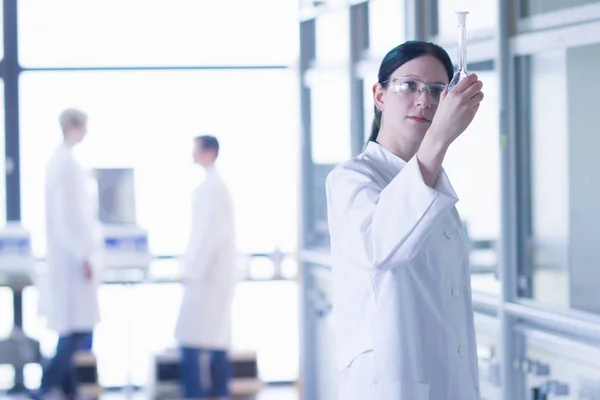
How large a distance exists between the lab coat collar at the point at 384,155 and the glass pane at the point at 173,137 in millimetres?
4702

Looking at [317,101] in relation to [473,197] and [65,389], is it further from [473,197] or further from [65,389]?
[65,389]

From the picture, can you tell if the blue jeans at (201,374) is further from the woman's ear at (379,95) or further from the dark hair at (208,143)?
the woman's ear at (379,95)

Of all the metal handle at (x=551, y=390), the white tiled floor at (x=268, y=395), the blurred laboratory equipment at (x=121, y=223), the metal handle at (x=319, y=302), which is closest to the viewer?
the metal handle at (x=551, y=390)

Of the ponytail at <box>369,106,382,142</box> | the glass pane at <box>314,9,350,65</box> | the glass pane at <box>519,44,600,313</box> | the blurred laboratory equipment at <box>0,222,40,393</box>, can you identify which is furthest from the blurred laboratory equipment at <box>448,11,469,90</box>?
the blurred laboratory equipment at <box>0,222,40,393</box>

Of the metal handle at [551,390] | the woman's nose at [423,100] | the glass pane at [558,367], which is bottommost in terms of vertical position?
the metal handle at [551,390]

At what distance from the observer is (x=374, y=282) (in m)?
1.64

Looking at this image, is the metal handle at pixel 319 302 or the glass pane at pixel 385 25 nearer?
the glass pane at pixel 385 25

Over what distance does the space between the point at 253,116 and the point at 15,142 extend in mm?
1530

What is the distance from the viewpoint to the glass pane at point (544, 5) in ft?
8.26

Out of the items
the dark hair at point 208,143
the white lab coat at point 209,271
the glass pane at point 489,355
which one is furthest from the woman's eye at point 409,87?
the dark hair at point 208,143

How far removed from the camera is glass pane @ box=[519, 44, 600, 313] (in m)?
2.52

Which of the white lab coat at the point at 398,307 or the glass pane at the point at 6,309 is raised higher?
the white lab coat at the point at 398,307

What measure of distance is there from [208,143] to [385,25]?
86.7 inches

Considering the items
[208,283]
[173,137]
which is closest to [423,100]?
[208,283]
